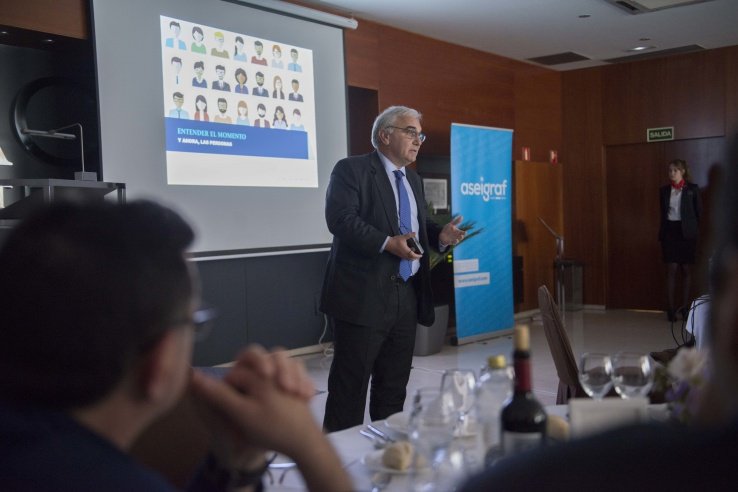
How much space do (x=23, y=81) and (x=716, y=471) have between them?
5084 millimetres

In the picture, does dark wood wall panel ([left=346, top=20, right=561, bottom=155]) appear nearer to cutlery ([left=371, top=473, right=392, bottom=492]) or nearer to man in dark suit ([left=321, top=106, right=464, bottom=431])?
man in dark suit ([left=321, top=106, right=464, bottom=431])

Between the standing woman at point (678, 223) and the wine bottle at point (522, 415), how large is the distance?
25.0ft

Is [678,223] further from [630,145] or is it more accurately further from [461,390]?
[461,390]

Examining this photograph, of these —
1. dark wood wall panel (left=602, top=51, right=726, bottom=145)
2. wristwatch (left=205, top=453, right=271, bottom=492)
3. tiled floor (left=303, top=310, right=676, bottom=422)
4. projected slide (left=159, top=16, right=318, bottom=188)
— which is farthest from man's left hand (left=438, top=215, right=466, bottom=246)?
dark wood wall panel (left=602, top=51, right=726, bottom=145)

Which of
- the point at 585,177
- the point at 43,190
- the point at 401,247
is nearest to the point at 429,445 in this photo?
the point at 401,247

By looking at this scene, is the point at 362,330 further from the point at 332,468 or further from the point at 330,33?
the point at 330,33

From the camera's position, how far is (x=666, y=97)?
9039 mm

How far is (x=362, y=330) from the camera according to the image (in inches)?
125

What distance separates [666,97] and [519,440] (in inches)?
345

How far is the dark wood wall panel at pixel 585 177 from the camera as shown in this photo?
31.4ft

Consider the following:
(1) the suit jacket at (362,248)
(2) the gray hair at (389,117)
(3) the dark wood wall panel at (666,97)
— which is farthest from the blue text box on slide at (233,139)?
(3) the dark wood wall panel at (666,97)

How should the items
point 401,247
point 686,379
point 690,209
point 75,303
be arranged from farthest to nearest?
1. point 690,209
2. point 401,247
3. point 686,379
4. point 75,303

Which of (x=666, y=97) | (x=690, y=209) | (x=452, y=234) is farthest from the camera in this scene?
(x=666, y=97)

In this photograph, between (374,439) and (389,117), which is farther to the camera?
(389,117)
